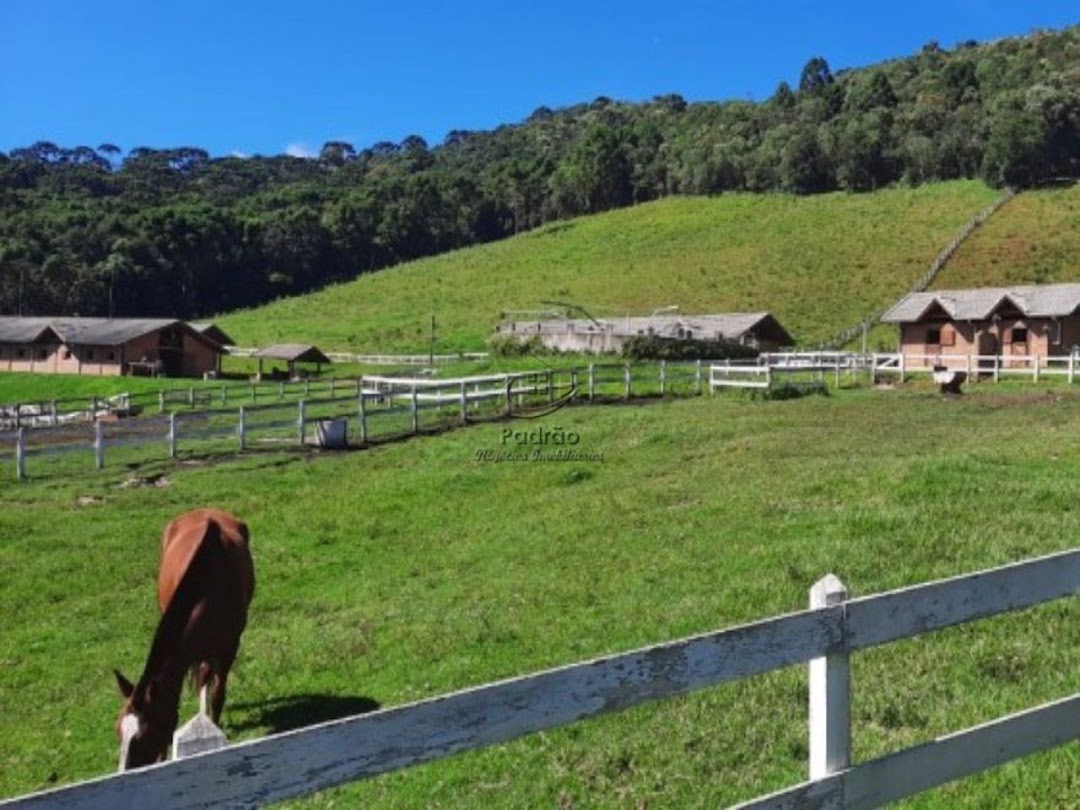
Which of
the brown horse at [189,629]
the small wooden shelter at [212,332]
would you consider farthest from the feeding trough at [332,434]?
the small wooden shelter at [212,332]

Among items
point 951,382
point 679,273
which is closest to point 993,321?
point 951,382

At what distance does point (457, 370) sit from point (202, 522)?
123ft

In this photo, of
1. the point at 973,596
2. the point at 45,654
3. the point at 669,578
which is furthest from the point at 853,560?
the point at 45,654

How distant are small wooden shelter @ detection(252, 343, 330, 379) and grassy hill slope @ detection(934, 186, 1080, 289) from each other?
4286cm

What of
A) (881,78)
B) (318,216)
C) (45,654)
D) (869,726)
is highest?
(881,78)

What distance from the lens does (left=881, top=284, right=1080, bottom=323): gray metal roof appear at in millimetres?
42312

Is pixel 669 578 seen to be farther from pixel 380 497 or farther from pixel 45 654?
pixel 380 497

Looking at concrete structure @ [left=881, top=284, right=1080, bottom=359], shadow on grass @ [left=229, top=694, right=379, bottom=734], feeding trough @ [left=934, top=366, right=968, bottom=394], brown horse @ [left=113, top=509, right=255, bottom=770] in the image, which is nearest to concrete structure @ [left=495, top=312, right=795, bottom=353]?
concrete structure @ [left=881, top=284, right=1080, bottom=359]

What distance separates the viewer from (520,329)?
5759 centimetres

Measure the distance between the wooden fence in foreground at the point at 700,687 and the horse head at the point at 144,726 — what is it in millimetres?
2959

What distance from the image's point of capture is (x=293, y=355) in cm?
6000

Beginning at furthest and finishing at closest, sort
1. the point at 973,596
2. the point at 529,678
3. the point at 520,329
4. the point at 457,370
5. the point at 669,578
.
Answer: the point at 520,329
the point at 457,370
the point at 669,578
the point at 973,596
the point at 529,678

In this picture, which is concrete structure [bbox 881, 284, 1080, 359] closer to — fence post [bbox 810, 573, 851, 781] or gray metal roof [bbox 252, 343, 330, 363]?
gray metal roof [bbox 252, 343, 330, 363]

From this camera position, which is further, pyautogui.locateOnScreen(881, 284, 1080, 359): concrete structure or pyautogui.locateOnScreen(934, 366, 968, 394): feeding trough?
pyautogui.locateOnScreen(881, 284, 1080, 359): concrete structure
